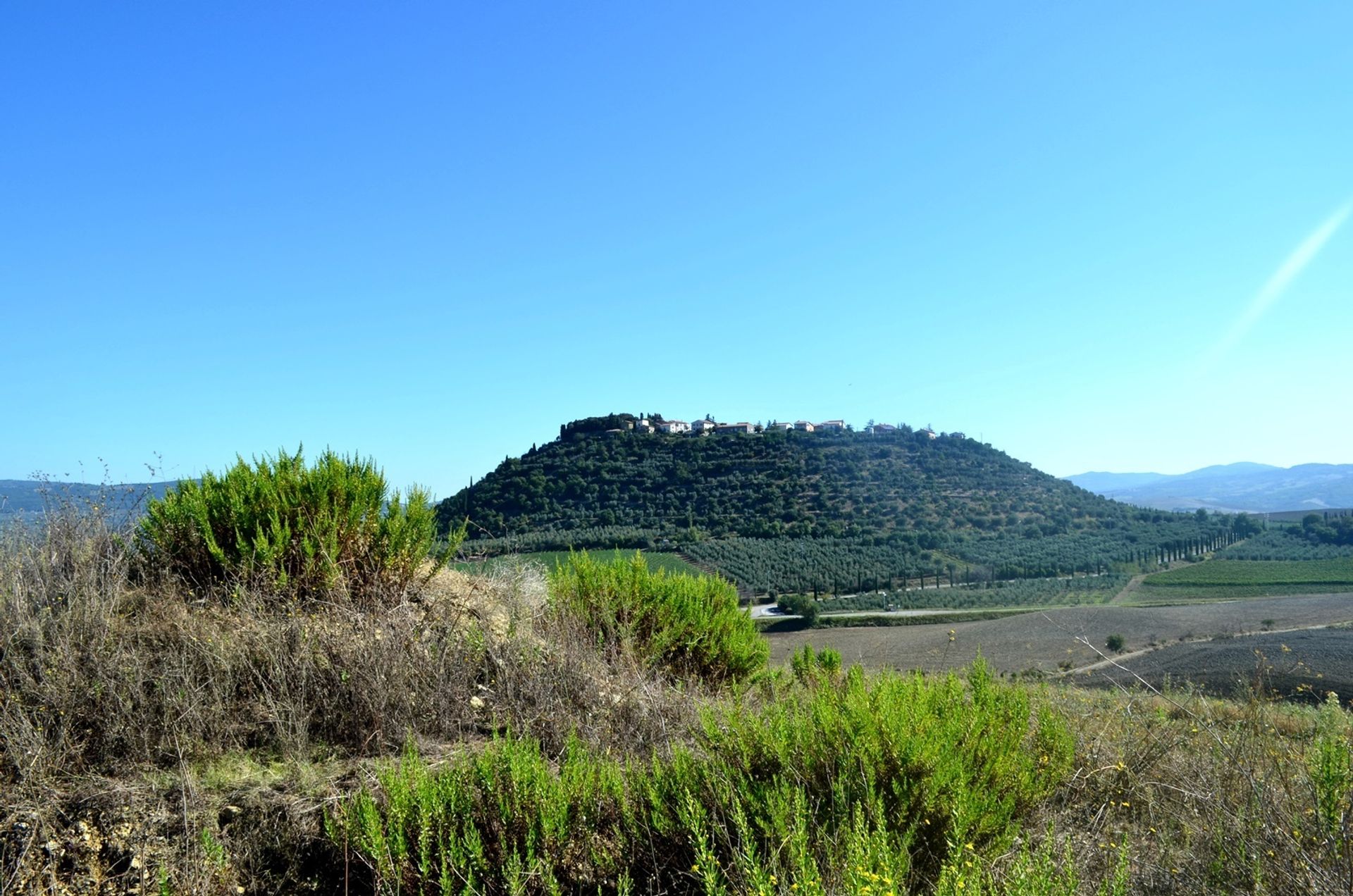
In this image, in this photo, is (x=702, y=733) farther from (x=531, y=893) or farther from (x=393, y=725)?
(x=393, y=725)

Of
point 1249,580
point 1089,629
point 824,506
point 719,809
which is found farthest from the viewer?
point 824,506

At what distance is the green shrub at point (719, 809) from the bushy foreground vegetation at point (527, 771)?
1cm

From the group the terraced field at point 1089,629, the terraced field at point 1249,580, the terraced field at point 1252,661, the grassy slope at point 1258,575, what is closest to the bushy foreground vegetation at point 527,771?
→ the terraced field at point 1252,661

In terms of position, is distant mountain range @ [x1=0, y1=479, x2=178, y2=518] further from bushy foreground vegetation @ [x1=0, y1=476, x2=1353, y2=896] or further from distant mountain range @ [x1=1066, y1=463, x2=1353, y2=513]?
distant mountain range @ [x1=1066, y1=463, x2=1353, y2=513]

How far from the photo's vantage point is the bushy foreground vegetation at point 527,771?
2.86m

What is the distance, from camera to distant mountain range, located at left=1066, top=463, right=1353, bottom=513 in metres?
94.4

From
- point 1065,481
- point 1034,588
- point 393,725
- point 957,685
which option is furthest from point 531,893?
point 1065,481

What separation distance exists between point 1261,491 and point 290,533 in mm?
164298

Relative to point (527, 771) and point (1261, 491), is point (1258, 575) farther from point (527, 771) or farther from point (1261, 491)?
point (1261, 491)

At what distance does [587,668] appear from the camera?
15.5 ft

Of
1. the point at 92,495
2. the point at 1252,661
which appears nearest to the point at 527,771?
the point at 92,495

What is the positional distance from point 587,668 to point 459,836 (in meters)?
1.70

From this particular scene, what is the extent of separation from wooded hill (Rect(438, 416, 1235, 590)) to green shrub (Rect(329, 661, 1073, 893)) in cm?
2762

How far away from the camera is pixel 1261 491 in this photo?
13262 centimetres
